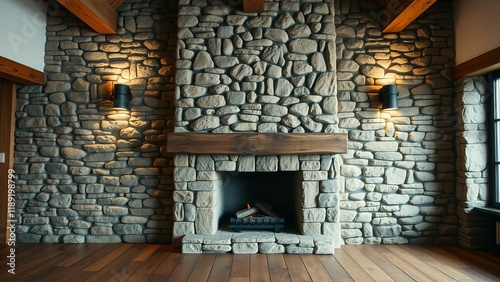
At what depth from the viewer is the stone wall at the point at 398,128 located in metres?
3.80

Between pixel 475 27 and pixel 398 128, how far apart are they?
1.42m

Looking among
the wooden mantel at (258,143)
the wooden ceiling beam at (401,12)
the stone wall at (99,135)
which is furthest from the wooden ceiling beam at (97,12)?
the wooden ceiling beam at (401,12)

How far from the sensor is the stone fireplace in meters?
3.53

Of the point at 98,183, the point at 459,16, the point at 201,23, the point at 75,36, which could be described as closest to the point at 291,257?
the point at 98,183

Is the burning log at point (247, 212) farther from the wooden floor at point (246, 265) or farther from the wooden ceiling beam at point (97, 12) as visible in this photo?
the wooden ceiling beam at point (97, 12)

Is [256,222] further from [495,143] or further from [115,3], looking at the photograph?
[115,3]

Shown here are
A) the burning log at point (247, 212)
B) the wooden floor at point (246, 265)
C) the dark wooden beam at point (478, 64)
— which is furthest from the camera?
the burning log at point (247, 212)

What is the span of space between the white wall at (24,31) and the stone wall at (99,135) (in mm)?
116

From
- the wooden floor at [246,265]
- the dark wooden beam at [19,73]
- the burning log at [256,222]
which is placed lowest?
the wooden floor at [246,265]

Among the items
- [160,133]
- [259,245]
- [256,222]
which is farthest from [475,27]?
[160,133]

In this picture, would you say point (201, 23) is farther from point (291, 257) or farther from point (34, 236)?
point (34, 236)

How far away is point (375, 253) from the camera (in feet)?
11.2

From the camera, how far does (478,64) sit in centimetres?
343

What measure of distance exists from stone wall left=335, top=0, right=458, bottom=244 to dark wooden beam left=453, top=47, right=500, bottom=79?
147 mm
